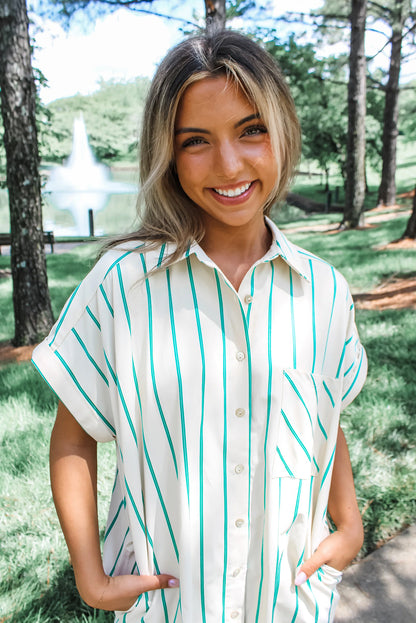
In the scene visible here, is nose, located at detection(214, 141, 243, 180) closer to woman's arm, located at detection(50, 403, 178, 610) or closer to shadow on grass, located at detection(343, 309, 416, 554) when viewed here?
woman's arm, located at detection(50, 403, 178, 610)

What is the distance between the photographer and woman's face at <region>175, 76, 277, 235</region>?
1.01m

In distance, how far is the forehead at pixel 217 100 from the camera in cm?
101

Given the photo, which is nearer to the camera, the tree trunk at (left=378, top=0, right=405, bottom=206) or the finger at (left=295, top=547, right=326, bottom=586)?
the finger at (left=295, top=547, right=326, bottom=586)

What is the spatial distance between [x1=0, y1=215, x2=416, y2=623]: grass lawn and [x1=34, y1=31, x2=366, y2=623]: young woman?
0.88ft

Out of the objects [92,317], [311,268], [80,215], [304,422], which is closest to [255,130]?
[311,268]

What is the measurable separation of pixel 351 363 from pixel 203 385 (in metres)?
0.41

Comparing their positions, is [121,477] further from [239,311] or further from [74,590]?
[74,590]

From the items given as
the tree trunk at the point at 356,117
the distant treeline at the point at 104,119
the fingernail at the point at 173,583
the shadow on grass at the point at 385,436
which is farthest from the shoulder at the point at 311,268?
the distant treeline at the point at 104,119

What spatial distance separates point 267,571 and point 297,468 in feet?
0.70

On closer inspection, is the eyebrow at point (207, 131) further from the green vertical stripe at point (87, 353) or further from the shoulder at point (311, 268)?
the green vertical stripe at point (87, 353)

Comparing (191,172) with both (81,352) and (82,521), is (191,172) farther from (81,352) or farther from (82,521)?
(82,521)

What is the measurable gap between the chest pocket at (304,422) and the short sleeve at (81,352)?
0.37m

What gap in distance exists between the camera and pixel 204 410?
1001 mm

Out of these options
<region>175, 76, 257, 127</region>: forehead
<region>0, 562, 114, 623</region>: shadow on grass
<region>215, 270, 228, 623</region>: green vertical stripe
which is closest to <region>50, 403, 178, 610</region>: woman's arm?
<region>215, 270, 228, 623</region>: green vertical stripe
